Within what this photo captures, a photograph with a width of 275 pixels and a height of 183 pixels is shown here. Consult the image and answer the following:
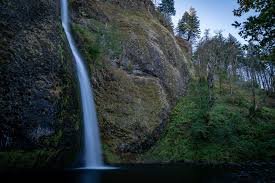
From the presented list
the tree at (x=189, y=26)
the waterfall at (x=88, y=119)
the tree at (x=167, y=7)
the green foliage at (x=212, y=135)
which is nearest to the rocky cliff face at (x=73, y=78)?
the waterfall at (x=88, y=119)

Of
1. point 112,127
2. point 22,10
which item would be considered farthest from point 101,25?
point 22,10

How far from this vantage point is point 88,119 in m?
18.5

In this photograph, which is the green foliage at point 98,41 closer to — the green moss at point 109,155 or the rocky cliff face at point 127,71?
the rocky cliff face at point 127,71

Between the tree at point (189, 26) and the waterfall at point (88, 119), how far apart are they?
42.8 meters

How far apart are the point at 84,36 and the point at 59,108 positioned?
9.88 m

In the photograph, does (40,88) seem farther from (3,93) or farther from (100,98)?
(100,98)

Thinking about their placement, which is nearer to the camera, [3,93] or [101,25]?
[3,93]

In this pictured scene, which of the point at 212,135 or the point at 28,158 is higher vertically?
the point at 212,135

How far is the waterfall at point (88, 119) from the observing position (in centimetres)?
1737

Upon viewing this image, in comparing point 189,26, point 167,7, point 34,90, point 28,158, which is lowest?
point 28,158

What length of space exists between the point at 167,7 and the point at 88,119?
55.8 meters

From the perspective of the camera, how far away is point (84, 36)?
23016mm


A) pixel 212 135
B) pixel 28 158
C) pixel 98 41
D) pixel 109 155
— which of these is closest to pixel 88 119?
pixel 109 155

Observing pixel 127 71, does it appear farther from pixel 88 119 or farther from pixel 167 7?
pixel 167 7
